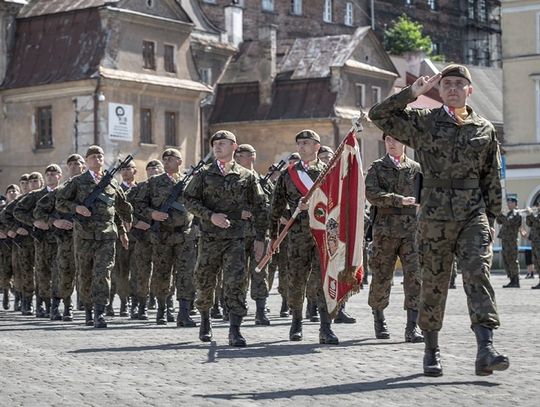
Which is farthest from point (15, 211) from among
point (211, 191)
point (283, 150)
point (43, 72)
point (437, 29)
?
point (437, 29)

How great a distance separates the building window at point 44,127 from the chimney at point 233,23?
16.7 metres

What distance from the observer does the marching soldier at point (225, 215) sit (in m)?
14.9

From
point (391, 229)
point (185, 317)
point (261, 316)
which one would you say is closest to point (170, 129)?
point (261, 316)

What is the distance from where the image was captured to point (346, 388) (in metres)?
10.6

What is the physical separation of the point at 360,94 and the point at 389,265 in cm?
5145

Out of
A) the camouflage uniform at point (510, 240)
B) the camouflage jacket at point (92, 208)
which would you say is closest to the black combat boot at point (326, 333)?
the camouflage jacket at point (92, 208)

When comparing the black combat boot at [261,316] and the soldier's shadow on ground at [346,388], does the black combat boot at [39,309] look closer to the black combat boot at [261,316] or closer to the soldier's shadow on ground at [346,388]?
the black combat boot at [261,316]

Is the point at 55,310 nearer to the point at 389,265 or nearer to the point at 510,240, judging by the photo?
the point at 389,265

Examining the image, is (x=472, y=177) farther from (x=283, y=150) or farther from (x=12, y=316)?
(x=283, y=150)

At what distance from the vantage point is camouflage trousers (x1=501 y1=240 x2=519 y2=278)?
109ft

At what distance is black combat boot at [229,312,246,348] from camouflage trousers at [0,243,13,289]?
38.9ft

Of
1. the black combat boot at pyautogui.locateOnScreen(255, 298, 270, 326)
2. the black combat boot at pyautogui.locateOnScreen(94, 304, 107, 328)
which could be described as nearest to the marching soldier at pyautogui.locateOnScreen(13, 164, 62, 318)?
the black combat boot at pyautogui.locateOnScreen(94, 304, 107, 328)

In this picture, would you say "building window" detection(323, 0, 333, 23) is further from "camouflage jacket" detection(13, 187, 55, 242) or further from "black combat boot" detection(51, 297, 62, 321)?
"black combat boot" detection(51, 297, 62, 321)

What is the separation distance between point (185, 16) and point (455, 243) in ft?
157
